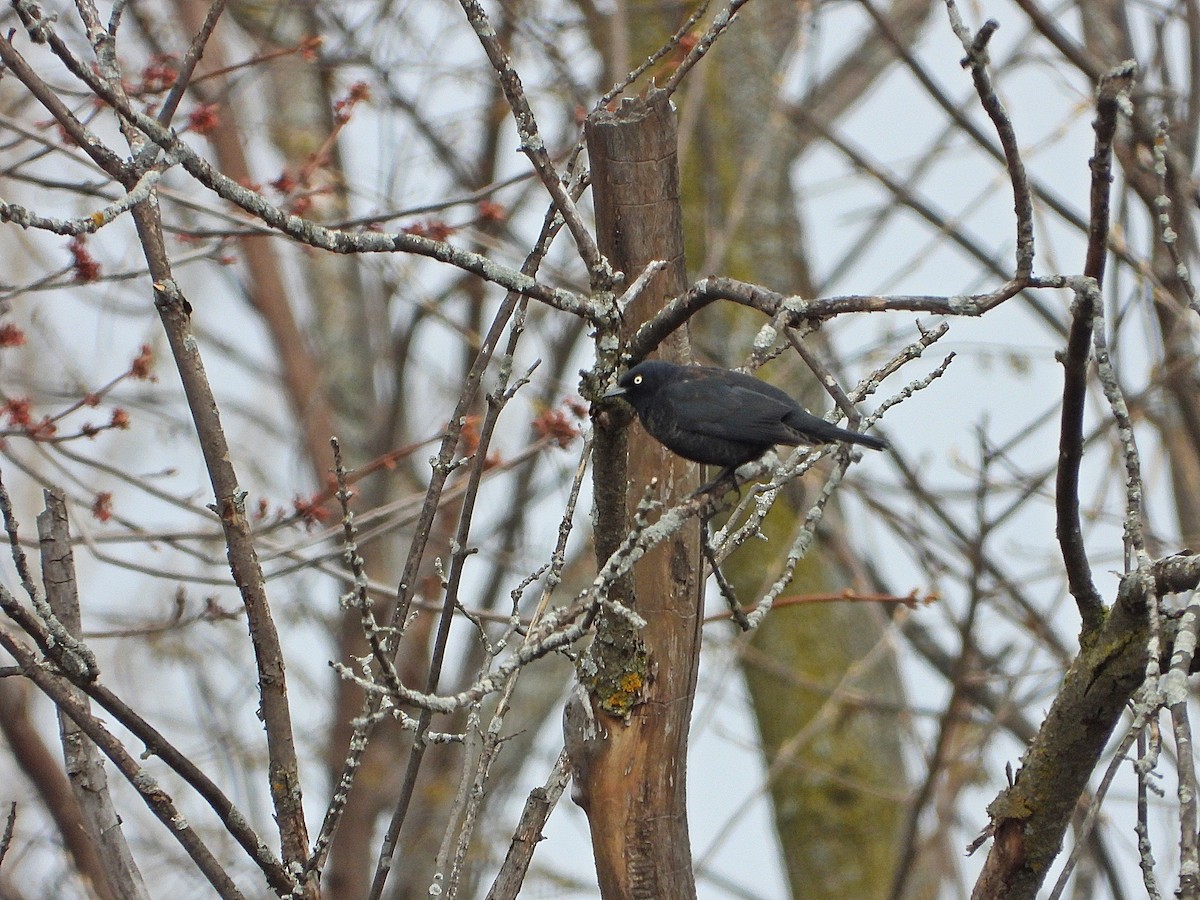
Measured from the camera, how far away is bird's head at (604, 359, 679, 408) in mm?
2197

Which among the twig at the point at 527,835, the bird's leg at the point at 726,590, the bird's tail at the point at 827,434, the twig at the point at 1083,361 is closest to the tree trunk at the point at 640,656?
the twig at the point at 527,835

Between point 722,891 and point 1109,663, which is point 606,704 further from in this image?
point 722,891

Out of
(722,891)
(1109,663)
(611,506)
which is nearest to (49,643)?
(611,506)

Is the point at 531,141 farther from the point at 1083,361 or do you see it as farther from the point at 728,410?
the point at 1083,361

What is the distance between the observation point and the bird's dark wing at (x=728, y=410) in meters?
2.52

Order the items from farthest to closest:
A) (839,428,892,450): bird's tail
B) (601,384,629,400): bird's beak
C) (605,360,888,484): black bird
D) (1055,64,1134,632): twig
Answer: (605,360,888,484): black bird < (839,428,892,450): bird's tail < (601,384,629,400): bird's beak < (1055,64,1134,632): twig

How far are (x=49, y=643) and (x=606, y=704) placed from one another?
987mm

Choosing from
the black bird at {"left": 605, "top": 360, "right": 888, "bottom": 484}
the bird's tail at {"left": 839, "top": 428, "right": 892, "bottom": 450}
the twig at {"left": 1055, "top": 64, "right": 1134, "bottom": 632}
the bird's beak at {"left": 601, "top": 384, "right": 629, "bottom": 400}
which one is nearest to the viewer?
the twig at {"left": 1055, "top": 64, "right": 1134, "bottom": 632}

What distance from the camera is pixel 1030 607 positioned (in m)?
5.82

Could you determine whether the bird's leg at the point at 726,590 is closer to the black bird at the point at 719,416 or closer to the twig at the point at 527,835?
the black bird at the point at 719,416

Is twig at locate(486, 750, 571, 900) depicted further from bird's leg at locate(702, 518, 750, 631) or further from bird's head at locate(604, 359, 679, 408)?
bird's head at locate(604, 359, 679, 408)

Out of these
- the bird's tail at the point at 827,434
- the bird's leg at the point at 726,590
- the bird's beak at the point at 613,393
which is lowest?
the bird's leg at the point at 726,590

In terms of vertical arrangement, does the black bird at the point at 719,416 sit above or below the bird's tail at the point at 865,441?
above

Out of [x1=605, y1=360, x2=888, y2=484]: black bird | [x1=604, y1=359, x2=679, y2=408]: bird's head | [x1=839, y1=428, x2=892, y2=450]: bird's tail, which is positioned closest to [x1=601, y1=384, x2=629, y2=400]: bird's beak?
[x1=604, y1=359, x2=679, y2=408]: bird's head
